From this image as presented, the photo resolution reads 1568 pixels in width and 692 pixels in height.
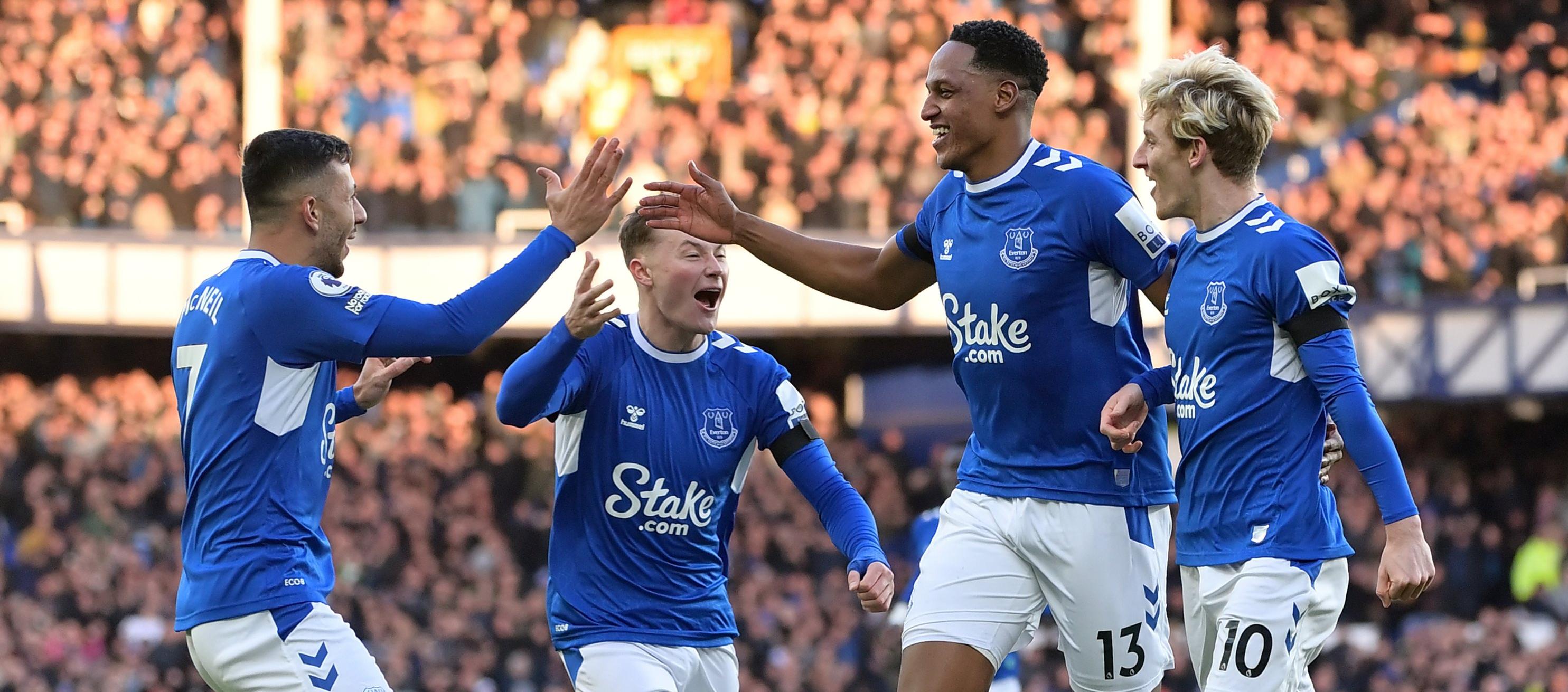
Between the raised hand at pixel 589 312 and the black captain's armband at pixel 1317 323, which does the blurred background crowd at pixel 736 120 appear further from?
the black captain's armband at pixel 1317 323

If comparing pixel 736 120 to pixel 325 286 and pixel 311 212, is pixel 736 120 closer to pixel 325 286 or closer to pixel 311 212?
pixel 311 212

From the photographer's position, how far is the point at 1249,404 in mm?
4758

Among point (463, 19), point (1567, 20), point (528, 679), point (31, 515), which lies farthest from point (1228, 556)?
point (1567, 20)

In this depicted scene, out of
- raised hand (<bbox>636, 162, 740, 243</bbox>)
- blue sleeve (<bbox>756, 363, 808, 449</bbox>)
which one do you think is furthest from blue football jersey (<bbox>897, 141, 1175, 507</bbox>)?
blue sleeve (<bbox>756, 363, 808, 449</bbox>)

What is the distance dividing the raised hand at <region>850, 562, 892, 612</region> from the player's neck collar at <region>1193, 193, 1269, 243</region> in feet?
4.10

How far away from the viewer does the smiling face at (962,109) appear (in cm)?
525

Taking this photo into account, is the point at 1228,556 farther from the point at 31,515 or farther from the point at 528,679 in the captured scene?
the point at 31,515

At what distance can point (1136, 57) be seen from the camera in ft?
67.3

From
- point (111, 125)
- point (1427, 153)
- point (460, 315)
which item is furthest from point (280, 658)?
point (1427, 153)

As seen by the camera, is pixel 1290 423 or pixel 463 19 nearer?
pixel 1290 423

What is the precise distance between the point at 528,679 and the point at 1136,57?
34.2ft

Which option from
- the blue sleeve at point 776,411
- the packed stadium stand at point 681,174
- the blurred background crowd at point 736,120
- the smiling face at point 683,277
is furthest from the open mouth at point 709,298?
the blurred background crowd at point 736,120

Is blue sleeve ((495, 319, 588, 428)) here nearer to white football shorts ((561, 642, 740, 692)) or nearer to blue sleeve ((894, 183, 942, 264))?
white football shorts ((561, 642, 740, 692))

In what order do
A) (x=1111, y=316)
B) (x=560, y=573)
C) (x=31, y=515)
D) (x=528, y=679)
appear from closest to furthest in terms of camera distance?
(x=1111, y=316)
(x=560, y=573)
(x=528, y=679)
(x=31, y=515)
